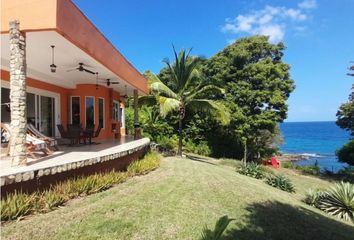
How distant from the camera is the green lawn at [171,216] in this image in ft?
18.6

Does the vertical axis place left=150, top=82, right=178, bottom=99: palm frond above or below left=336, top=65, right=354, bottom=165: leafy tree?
above

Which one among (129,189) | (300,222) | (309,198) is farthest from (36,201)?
(309,198)

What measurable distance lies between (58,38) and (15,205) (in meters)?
3.97

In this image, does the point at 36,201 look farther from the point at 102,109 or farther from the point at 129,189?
the point at 102,109

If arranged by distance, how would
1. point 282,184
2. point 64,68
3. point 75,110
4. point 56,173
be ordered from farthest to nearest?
point 75,110
point 282,184
point 64,68
point 56,173

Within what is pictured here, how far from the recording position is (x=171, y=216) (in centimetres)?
671

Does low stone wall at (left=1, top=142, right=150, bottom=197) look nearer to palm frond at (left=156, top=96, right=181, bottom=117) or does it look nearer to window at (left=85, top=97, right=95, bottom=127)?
palm frond at (left=156, top=96, right=181, bottom=117)

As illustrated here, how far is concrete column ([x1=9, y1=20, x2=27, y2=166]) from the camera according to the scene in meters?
6.89

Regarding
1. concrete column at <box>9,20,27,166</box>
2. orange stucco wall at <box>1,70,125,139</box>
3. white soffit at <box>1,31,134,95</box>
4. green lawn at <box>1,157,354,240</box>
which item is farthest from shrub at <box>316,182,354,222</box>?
orange stucco wall at <box>1,70,125,139</box>

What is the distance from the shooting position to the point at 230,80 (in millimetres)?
26531

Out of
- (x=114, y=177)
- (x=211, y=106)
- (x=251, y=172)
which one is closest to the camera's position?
(x=114, y=177)

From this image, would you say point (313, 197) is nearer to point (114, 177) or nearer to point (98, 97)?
point (114, 177)

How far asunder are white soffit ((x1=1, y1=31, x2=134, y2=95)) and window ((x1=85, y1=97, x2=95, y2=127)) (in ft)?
4.88

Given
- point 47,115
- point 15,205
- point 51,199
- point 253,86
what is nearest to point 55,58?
point 51,199
